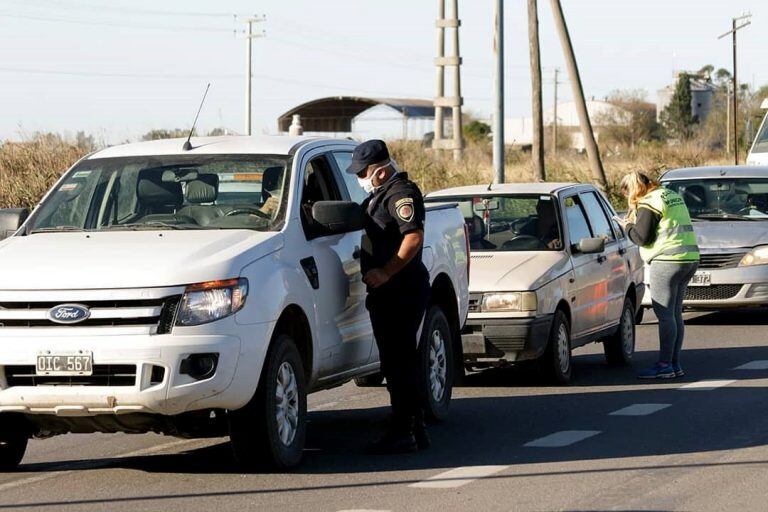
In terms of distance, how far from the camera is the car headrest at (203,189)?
885 centimetres

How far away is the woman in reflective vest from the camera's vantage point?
12422mm

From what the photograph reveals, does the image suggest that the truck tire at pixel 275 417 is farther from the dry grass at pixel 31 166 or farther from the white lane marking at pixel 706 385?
the dry grass at pixel 31 166

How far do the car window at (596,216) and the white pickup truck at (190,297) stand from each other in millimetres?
3807

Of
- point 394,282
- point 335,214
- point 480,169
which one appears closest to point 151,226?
point 335,214

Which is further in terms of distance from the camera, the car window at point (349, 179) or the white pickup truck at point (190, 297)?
the car window at point (349, 179)

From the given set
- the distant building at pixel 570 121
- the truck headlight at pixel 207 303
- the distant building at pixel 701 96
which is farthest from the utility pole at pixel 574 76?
the distant building at pixel 701 96

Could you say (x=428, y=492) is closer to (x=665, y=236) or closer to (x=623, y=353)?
(x=665, y=236)

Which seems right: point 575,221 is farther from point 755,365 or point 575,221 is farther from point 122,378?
point 122,378

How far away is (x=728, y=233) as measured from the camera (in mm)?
16938

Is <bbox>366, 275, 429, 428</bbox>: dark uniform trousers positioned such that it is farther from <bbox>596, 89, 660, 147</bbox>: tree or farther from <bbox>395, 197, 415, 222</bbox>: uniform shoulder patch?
<bbox>596, 89, 660, 147</bbox>: tree

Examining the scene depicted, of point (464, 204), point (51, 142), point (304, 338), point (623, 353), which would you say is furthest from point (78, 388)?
point (51, 142)

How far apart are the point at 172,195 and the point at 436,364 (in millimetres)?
2276

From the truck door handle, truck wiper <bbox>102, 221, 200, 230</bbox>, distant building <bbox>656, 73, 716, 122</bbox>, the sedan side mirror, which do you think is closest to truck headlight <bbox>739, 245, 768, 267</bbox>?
the sedan side mirror

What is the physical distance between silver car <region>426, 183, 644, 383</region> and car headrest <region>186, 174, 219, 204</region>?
3.40 m
